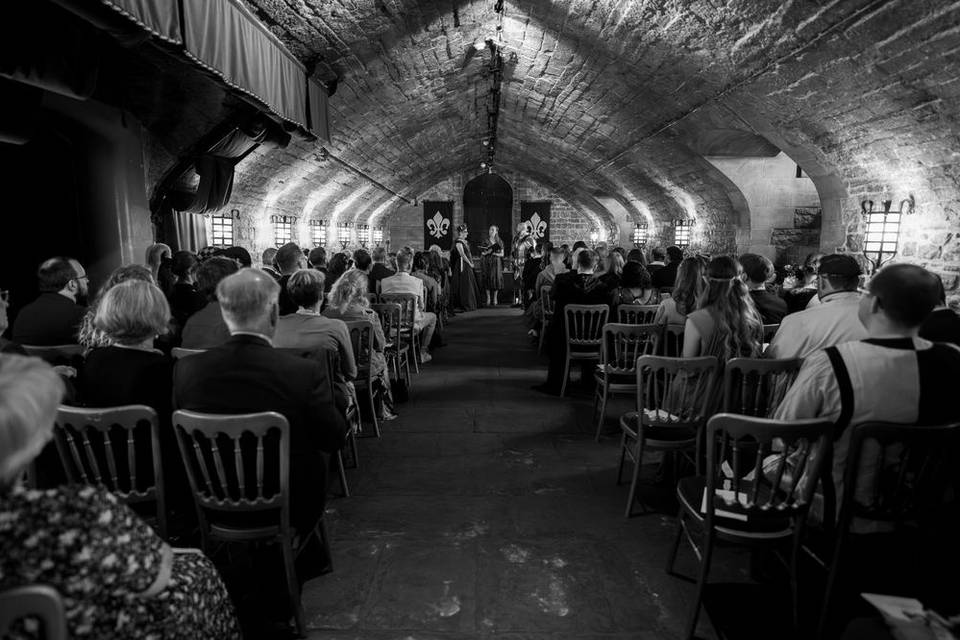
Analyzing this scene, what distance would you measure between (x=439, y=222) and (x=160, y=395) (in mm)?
17078

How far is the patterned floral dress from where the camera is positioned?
39.9 inches

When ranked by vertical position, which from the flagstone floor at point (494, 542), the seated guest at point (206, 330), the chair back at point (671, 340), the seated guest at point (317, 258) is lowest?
the flagstone floor at point (494, 542)

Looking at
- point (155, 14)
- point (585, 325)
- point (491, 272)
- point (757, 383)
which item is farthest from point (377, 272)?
point (757, 383)

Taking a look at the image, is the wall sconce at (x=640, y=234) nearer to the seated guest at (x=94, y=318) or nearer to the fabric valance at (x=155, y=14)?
the seated guest at (x=94, y=318)

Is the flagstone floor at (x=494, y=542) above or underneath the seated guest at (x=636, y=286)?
underneath

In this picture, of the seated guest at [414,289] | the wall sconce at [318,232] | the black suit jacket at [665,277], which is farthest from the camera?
the wall sconce at [318,232]

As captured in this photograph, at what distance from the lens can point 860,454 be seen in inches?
68.3

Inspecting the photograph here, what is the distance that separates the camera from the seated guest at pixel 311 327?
304 cm

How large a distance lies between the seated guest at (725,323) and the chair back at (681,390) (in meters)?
0.14

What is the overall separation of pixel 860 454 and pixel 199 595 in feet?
6.13

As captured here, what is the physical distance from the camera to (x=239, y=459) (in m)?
1.88

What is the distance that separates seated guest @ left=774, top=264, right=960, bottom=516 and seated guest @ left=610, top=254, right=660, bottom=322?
299 centimetres

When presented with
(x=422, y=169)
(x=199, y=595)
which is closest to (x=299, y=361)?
(x=199, y=595)

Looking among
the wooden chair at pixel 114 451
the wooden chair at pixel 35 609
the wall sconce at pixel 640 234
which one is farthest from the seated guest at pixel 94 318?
the wall sconce at pixel 640 234
